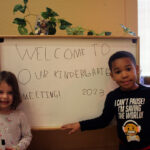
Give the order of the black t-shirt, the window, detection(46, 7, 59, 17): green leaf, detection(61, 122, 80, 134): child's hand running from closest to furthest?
the black t-shirt, detection(61, 122, 80, 134): child's hand, detection(46, 7, 59, 17): green leaf, the window

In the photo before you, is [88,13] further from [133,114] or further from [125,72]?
[133,114]

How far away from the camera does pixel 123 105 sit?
3.48 ft

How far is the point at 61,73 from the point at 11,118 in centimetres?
42

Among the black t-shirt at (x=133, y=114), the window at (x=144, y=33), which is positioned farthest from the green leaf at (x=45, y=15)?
the window at (x=144, y=33)

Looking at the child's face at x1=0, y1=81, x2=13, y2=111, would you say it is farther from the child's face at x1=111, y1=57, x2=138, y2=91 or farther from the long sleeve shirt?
the child's face at x1=111, y1=57, x2=138, y2=91

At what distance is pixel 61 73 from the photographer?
3.81 feet

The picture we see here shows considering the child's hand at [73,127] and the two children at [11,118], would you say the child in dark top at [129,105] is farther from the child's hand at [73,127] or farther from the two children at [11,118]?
the two children at [11,118]

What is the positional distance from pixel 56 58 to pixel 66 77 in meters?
0.15

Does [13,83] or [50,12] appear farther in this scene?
[50,12]

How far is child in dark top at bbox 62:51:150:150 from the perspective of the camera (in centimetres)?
101

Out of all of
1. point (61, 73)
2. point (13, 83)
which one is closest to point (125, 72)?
point (61, 73)

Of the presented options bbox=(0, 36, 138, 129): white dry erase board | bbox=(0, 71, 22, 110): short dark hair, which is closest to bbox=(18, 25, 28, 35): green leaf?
bbox=(0, 36, 138, 129): white dry erase board

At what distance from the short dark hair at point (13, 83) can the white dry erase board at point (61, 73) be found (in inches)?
Result: 2.9

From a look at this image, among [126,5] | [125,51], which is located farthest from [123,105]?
[126,5]
